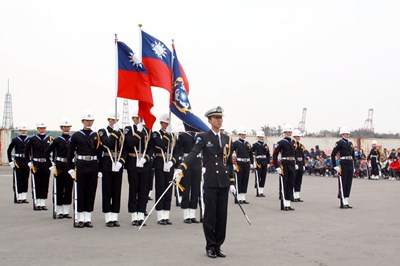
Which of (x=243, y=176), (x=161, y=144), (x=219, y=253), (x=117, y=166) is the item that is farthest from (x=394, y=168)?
(x=219, y=253)

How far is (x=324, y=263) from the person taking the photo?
7332 millimetres

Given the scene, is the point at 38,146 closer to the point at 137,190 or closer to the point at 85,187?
the point at 85,187

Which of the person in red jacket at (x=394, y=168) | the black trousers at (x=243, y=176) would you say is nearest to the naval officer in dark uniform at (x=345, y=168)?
the black trousers at (x=243, y=176)

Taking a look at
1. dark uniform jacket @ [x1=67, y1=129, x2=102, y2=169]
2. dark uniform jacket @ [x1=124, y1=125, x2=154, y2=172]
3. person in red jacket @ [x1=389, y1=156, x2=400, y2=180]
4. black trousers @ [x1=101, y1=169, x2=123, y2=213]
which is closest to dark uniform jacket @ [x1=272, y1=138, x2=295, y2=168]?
dark uniform jacket @ [x1=124, y1=125, x2=154, y2=172]

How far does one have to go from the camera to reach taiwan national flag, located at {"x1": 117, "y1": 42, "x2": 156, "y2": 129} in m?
11.1

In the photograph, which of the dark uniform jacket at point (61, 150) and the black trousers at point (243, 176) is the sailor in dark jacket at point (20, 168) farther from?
the black trousers at point (243, 176)

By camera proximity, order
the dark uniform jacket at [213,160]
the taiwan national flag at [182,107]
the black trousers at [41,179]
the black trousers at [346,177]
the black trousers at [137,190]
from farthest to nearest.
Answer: the black trousers at [346,177], the black trousers at [41,179], the taiwan national flag at [182,107], the black trousers at [137,190], the dark uniform jacket at [213,160]

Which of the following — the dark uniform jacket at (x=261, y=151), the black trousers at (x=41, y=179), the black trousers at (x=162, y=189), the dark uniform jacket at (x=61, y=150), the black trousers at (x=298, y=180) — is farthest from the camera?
the dark uniform jacket at (x=261, y=151)

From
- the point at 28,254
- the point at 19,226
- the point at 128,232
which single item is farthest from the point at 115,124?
the point at 28,254

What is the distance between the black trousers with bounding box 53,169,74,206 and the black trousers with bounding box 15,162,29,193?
3835 millimetres

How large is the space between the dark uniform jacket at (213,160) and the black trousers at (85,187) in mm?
3160

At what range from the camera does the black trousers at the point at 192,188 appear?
1145 cm

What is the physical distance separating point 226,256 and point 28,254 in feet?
9.54

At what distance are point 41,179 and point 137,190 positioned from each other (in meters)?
4.19
